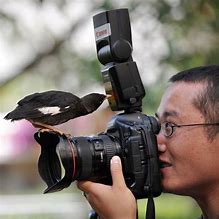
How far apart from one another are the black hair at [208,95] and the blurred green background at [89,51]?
118 cm

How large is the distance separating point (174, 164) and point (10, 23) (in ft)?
7.01

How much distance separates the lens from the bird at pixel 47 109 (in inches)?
66.7

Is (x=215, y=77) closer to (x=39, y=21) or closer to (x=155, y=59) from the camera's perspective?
(x=155, y=59)

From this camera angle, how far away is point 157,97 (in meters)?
3.47

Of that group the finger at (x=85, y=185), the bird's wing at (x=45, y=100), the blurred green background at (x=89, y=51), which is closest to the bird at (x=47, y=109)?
the bird's wing at (x=45, y=100)

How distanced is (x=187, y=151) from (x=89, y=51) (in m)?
2.20

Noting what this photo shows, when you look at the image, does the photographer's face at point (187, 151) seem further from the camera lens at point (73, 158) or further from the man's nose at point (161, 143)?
the camera lens at point (73, 158)

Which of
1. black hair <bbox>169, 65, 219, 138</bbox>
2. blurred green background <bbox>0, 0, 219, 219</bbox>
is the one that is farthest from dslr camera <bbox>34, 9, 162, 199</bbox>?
blurred green background <bbox>0, 0, 219, 219</bbox>

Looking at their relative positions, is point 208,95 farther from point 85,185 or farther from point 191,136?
point 85,185

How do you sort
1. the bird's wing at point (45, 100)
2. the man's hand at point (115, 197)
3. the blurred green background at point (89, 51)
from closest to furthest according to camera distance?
1. the man's hand at point (115, 197)
2. the bird's wing at point (45, 100)
3. the blurred green background at point (89, 51)

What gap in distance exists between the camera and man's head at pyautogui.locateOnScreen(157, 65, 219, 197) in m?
1.58

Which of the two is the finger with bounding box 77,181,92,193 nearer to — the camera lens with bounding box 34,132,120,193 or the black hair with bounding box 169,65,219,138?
the camera lens with bounding box 34,132,120,193

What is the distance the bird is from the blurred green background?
1.04 meters

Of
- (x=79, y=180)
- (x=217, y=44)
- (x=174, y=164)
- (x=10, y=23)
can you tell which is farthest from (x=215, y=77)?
(x=10, y=23)
